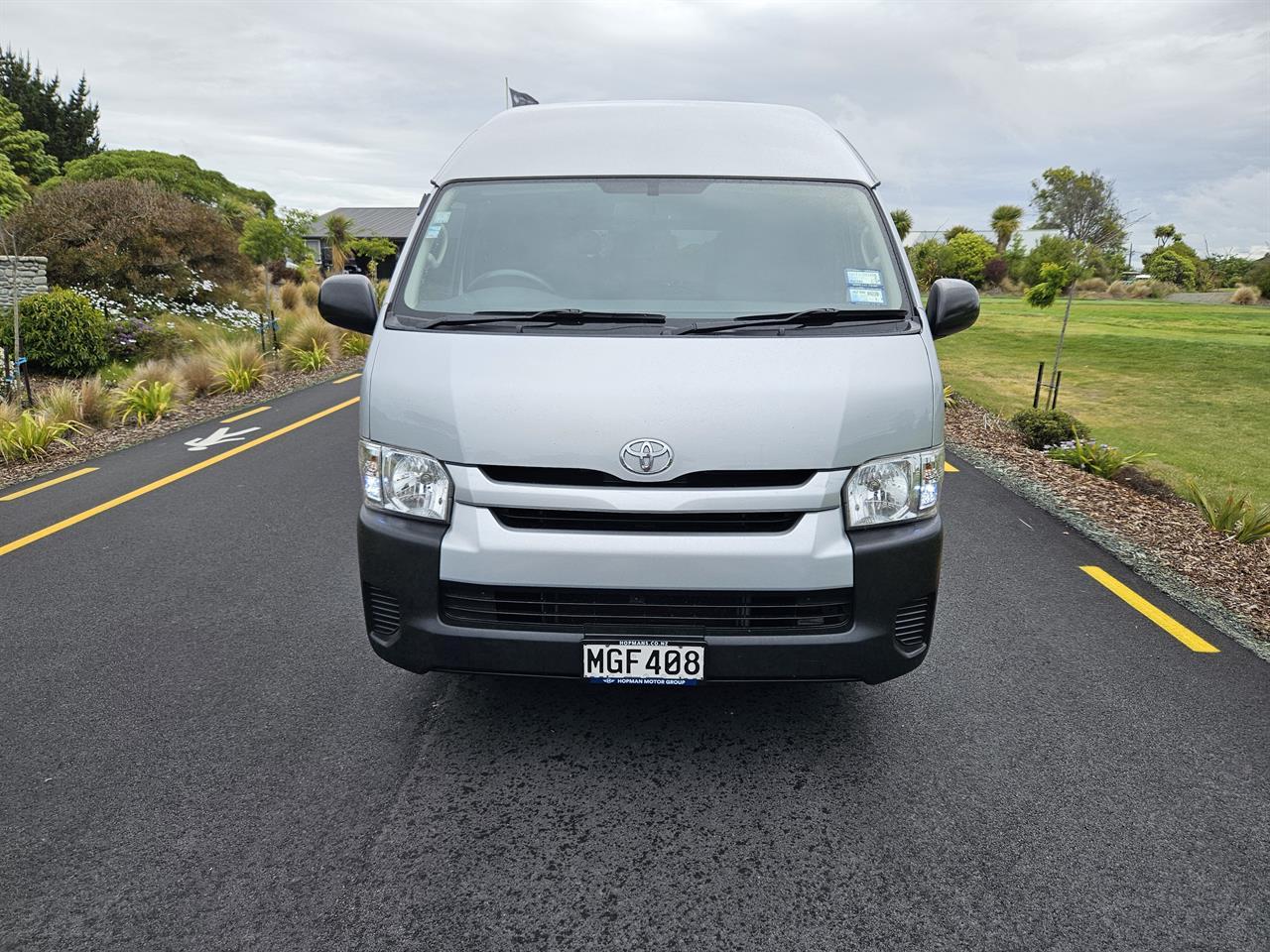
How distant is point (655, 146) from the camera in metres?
4.05

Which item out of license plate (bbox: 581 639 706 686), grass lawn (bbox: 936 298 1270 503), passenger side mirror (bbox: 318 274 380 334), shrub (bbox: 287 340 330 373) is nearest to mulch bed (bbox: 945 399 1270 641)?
grass lawn (bbox: 936 298 1270 503)

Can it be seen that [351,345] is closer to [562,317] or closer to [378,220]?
[562,317]

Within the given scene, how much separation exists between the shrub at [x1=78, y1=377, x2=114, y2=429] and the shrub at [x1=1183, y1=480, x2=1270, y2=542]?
11.1 meters

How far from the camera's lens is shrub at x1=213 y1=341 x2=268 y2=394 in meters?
13.4

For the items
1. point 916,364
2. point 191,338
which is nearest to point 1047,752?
point 916,364

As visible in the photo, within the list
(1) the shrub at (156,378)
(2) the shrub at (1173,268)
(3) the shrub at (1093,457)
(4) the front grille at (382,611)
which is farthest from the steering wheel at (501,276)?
(2) the shrub at (1173,268)

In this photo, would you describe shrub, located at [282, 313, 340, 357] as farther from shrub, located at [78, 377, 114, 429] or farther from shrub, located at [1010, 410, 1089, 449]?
shrub, located at [1010, 410, 1089, 449]

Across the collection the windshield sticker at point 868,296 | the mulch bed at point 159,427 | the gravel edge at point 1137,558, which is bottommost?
the mulch bed at point 159,427

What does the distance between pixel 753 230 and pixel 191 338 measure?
16.6 m

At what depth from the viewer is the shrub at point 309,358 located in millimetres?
16516

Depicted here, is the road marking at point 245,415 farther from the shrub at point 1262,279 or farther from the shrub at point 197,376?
the shrub at point 1262,279

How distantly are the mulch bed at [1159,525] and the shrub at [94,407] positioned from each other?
31.8ft

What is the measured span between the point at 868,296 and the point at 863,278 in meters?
0.12

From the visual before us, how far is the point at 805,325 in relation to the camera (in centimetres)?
330
